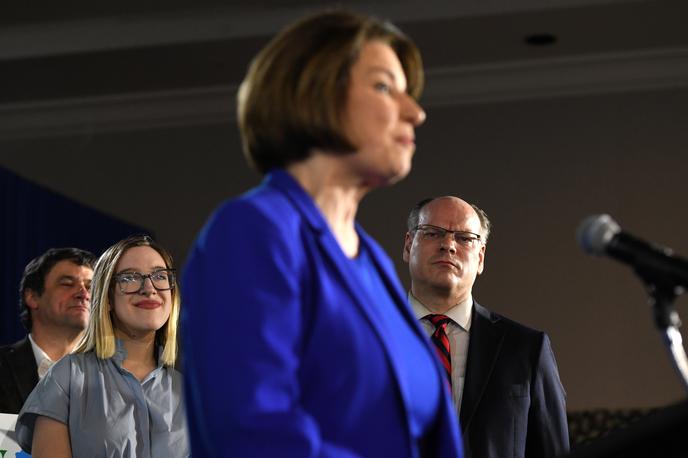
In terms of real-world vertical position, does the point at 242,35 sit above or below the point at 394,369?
above

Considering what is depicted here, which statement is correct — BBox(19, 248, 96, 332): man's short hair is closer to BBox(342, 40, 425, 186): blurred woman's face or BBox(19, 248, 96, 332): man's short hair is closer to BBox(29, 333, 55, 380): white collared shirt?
BBox(29, 333, 55, 380): white collared shirt

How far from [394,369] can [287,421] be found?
17 cm

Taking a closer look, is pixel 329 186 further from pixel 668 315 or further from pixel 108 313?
pixel 108 313

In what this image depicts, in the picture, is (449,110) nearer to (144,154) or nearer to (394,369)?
(144,154)

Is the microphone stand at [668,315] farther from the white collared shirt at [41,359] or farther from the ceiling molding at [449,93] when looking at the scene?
the ceiling molding at [449,93]

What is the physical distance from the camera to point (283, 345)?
4.42 feet

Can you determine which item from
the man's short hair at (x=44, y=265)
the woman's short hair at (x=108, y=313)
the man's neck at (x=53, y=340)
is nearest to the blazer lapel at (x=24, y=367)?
the man's neck at (x=53, y=340)

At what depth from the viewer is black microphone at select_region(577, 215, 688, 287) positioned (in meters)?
1.38

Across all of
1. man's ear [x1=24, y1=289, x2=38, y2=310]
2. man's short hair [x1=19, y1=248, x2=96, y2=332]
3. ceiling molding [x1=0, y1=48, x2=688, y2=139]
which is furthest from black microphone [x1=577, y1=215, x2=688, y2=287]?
ceiling molding [x1=0, y1=48, x2=688, y2=139]

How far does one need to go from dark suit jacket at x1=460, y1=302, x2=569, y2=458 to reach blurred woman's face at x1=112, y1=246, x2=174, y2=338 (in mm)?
907

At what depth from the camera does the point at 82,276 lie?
4754 mm

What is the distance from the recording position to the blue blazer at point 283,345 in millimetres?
1317

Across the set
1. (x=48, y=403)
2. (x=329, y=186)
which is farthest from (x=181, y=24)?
(x=329, y=186)

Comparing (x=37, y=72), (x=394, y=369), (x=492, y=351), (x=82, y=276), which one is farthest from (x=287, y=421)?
(x=37, y=72)
